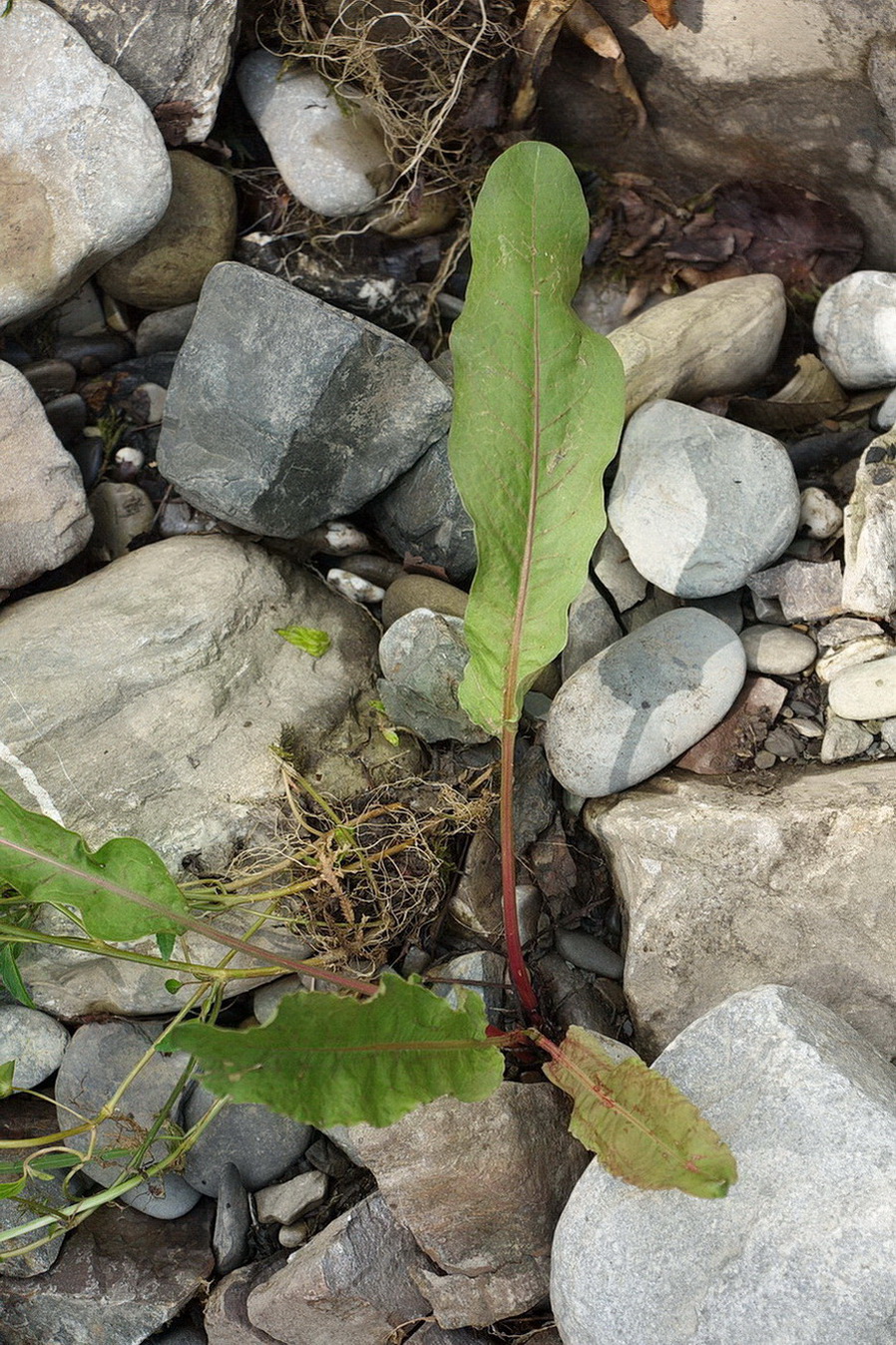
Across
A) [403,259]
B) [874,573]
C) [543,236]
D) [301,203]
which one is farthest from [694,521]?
[301,203]

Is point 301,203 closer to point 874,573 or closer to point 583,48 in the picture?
point 583,48

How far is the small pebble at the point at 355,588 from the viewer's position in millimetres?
2740

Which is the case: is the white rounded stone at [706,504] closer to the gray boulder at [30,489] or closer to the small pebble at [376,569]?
the small pebble at [376,569]

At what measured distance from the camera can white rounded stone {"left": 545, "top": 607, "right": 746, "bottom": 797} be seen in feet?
7.79

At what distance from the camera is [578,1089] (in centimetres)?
200

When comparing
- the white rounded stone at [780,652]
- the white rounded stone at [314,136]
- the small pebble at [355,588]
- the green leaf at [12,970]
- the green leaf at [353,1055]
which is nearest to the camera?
the green leaf at [353,1055]

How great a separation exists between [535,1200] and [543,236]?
1905 millimetres

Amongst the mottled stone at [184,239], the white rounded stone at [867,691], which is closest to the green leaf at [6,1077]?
the white rounded stone at [867,691]

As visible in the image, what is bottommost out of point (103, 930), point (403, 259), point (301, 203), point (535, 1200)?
point (535, 1200)

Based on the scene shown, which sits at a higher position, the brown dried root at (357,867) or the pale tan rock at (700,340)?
the pale tan rock at (700,340)

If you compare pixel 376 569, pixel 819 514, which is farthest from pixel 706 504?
pixel 376 569

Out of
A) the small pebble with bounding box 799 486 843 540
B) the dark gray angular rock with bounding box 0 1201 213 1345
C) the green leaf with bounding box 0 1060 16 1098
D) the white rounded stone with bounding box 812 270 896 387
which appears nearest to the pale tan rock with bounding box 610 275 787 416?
the white rounded stone with bounding box 812 270 896 387

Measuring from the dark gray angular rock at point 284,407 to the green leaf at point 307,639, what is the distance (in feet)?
0.84

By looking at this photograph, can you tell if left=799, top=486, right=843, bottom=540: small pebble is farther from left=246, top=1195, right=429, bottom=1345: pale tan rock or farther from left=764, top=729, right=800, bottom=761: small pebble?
left=246, top=1195, right=429, bottom=1345: pale tan rock
